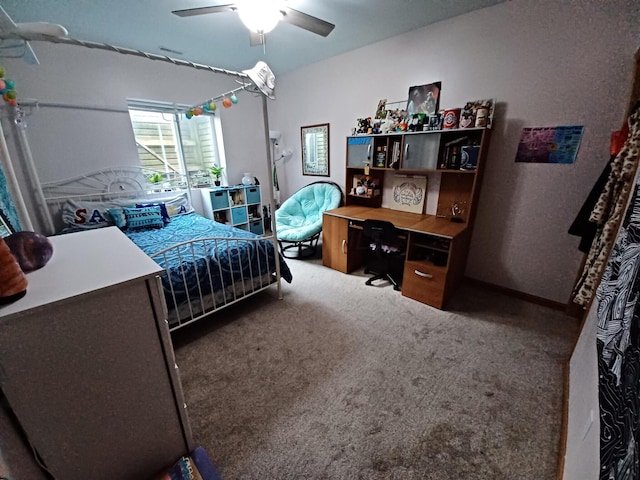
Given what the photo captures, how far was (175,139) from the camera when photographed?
370 cm

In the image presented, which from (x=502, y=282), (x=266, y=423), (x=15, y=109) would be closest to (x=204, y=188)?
(x=15, y=109)

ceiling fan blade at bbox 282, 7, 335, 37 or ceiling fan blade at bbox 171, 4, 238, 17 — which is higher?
ceiling fan blade at bbox 171, 4, 238, 17

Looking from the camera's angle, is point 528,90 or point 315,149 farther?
point 315,149

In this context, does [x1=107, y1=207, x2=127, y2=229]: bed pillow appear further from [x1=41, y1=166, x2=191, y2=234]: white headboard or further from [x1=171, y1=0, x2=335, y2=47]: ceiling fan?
[x1=171, y1=0, x2=335, y2=47]: ceiling fan

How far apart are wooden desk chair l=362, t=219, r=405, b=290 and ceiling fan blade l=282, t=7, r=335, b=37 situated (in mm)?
1590

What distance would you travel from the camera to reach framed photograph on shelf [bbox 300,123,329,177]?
3.65 m

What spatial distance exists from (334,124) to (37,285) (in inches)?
134

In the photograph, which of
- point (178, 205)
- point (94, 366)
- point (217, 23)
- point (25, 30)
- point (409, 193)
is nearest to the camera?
point (94, 366)

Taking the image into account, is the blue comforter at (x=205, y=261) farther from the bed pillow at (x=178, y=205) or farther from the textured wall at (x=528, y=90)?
the textured wall at (x=528, y=90)

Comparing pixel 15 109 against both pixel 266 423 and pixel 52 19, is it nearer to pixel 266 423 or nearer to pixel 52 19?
pixel 52 19

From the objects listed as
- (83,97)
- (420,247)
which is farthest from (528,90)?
(83,97)

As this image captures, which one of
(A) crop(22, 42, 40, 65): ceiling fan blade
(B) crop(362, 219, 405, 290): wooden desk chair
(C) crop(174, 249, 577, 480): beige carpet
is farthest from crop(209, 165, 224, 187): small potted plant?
(B) crop(362, 219, 405, 290): wooden desk chair

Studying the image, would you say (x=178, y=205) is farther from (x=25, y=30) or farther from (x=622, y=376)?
(x=622, y=376)

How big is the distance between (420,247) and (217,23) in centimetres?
285
